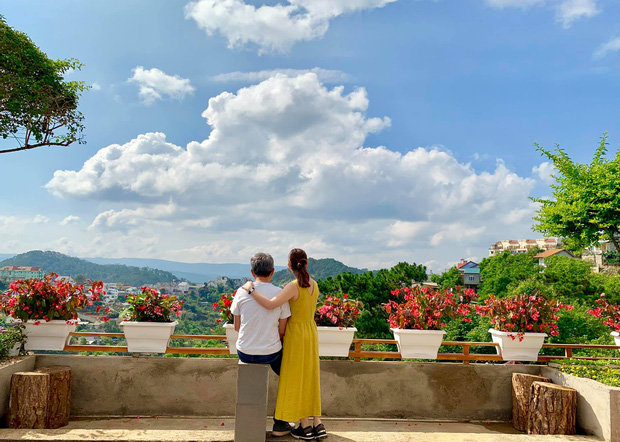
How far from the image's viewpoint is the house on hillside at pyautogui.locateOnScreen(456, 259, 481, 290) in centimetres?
9891

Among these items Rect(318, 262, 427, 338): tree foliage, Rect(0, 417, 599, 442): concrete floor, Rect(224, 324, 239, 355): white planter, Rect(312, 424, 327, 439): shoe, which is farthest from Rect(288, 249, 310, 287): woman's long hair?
Rect(318, 262, 427, 338): tree foliage

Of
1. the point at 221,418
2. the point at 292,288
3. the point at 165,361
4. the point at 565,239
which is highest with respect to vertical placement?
the point at 565,239

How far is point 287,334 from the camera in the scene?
3854 millimetres

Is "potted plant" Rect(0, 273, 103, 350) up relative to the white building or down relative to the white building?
down

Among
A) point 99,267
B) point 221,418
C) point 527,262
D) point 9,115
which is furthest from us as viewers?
point 99,267

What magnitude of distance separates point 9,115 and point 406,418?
12031mm

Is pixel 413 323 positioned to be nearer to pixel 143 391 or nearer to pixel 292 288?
pixel 292 288

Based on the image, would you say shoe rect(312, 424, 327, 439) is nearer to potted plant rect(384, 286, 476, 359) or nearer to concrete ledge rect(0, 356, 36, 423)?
potted plant rect(384, 286, 476, 359)

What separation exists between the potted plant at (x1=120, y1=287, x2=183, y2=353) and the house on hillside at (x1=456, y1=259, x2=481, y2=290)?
98.5 metres

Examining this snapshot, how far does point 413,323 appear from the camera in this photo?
5.43 meters

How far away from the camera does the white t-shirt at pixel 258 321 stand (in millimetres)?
3725

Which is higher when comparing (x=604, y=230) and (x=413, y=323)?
(x=604, y=230)

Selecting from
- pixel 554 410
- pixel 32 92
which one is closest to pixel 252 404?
pixel 554 410

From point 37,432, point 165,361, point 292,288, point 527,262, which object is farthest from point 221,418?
point 527,262
